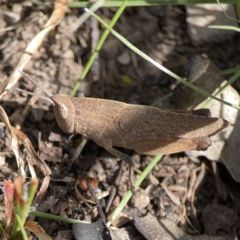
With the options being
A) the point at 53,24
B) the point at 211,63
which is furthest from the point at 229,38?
the point at 53,24

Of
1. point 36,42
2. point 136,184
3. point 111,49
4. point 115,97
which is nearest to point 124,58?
point 111,49

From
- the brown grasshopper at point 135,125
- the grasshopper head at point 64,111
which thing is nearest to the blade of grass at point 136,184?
the brown grasshopper at point 135,125

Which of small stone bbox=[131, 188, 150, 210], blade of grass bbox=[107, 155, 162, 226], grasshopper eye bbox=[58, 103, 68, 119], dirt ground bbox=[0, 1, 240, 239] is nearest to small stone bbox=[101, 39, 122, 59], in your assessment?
dirt ground bbox=[0, 1, 240, 239]

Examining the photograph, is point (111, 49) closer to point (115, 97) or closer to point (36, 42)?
point (115, 97)

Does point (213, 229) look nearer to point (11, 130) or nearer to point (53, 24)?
point (11, 130)

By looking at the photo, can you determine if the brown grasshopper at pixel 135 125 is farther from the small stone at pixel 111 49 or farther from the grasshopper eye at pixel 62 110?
the small stone at pixel 111 49

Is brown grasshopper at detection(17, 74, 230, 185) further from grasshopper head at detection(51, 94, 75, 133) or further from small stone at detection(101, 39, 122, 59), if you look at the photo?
small stone at detection(101, 39, 122, 59)

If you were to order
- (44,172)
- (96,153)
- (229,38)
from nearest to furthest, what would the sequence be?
(44,172)
(96,153)
(229,38)
